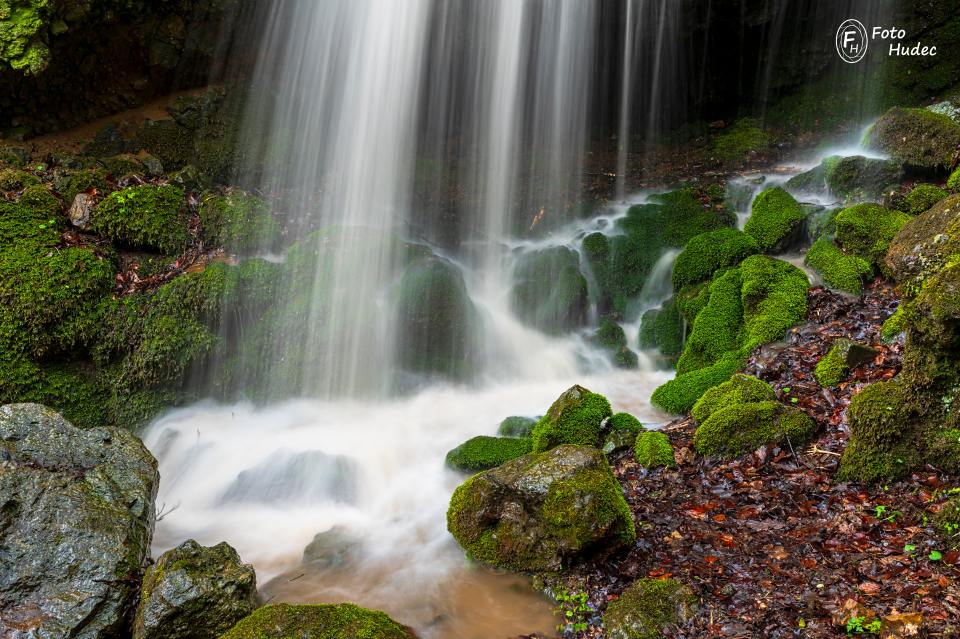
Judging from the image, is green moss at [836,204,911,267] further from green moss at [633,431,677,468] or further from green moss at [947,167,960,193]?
green moss at [633,431,677,468]

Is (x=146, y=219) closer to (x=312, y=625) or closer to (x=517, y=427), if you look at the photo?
(x=517, y=427)

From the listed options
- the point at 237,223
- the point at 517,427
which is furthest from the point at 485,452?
the point at 237,223

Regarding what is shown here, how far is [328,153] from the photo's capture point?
479 inches

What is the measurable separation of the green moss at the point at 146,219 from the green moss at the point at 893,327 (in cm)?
1013

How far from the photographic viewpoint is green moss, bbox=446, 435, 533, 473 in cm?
660

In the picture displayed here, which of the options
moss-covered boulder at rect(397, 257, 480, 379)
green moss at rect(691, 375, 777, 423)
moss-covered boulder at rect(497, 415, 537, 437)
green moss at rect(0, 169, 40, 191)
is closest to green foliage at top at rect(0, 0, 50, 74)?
green moss at rect(0, 169, 40, 191)

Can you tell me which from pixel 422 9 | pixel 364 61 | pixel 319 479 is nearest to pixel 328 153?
pixel 364 61

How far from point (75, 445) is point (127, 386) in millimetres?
3228

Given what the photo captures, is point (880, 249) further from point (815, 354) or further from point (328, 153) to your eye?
point (328, 153)

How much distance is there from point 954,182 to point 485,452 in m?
7.47

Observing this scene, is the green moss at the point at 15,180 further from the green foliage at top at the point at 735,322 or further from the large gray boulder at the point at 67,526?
the green foliage at top at the point at 735,322

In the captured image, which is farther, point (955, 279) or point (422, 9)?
point (422, 9)

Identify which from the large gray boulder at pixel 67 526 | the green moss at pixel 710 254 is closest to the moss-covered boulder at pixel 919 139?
the green moss at pixel 710 254

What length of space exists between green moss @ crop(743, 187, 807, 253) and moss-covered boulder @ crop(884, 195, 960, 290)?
1916mm
